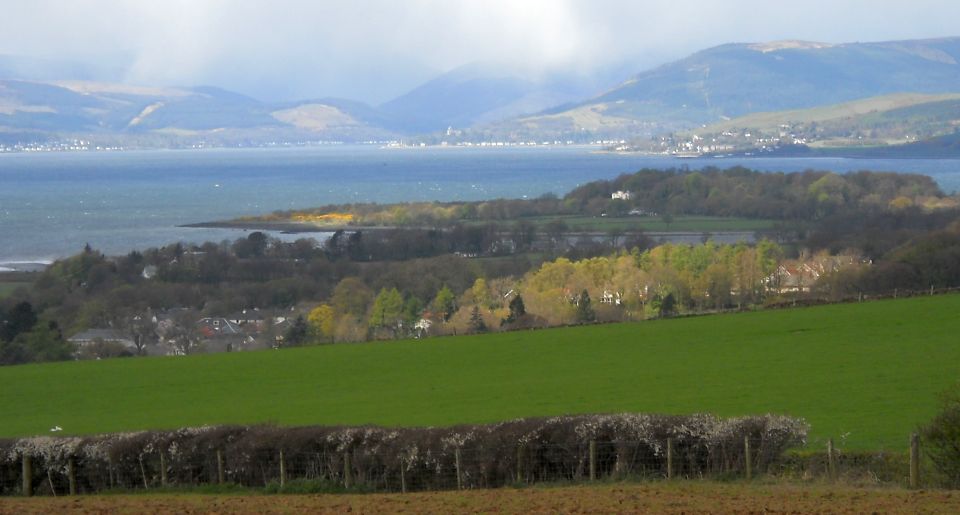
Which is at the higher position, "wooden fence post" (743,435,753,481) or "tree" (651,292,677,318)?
"wooden fence post" (743,435,753,481)

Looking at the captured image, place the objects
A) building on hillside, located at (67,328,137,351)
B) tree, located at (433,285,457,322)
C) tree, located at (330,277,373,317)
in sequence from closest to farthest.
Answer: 1. building on hillside, located at (67,328,137,351)
2. tree, located at (330,277,373,317)
3. tree, located at (433,285,457,322)

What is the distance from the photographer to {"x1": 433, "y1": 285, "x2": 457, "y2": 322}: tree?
141ft

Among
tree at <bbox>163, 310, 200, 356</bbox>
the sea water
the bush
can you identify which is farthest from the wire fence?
the sea water

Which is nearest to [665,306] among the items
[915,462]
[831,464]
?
[831,464]

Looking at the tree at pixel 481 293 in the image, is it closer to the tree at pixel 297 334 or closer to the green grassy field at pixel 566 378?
the tree at pixel 297 334

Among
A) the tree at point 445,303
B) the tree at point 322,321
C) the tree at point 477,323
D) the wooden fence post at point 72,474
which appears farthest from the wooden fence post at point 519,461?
the tree at point 445,303

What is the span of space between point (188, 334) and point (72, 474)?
2557cm

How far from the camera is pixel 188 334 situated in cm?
3862

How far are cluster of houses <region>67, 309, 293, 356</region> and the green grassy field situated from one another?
804 cm

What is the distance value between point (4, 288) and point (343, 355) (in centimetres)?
2787

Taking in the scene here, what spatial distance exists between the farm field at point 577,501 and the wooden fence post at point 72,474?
3.57 feet

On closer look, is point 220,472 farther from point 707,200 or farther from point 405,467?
point 707,200

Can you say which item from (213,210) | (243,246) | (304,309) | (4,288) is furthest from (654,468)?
(213,210)

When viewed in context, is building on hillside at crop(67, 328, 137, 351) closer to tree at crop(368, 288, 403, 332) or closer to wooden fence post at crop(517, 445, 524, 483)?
tree at crop(368, 288, 403, 332)
